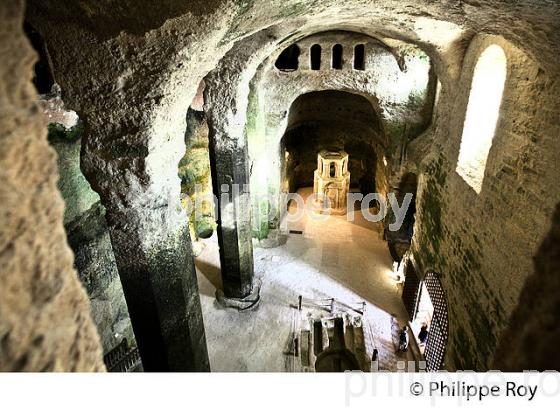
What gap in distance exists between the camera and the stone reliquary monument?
12.2m

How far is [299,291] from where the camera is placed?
27.1 ft

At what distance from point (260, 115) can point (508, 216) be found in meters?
5.93

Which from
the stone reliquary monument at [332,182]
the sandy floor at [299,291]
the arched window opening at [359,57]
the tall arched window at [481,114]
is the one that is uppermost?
the arched window opening at [359,57]

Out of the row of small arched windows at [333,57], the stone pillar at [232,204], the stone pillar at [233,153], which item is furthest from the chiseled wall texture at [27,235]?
the row of small arched windows at [333,57]

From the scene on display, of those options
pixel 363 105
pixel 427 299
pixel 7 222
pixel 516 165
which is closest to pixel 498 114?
pixel 516 165

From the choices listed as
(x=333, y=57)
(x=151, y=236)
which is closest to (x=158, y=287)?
(x=151, y=236)

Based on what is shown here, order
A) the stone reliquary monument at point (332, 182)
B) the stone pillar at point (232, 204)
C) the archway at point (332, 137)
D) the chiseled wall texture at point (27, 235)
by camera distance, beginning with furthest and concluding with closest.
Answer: the stone reliquary monument at point (332, 182) < the archway at point (332, 137) < the stone pillar at point (232, 204) < the chiseled wall texture at point (27, 235)

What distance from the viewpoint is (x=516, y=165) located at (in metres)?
4.03

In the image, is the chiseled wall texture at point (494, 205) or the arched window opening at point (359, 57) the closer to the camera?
the chiseled wall texture at point (494, 205)

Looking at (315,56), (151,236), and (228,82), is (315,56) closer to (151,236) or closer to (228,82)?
(228,82)

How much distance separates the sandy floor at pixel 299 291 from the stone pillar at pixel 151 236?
113 inches

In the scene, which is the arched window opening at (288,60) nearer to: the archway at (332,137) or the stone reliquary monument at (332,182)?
the archway at (332,137)

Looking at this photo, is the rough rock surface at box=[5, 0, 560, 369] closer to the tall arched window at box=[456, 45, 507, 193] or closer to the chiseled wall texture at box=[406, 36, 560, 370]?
the chiseled wall texture at box=[406, 36, 560, 370]

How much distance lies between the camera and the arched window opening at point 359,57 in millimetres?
8195
